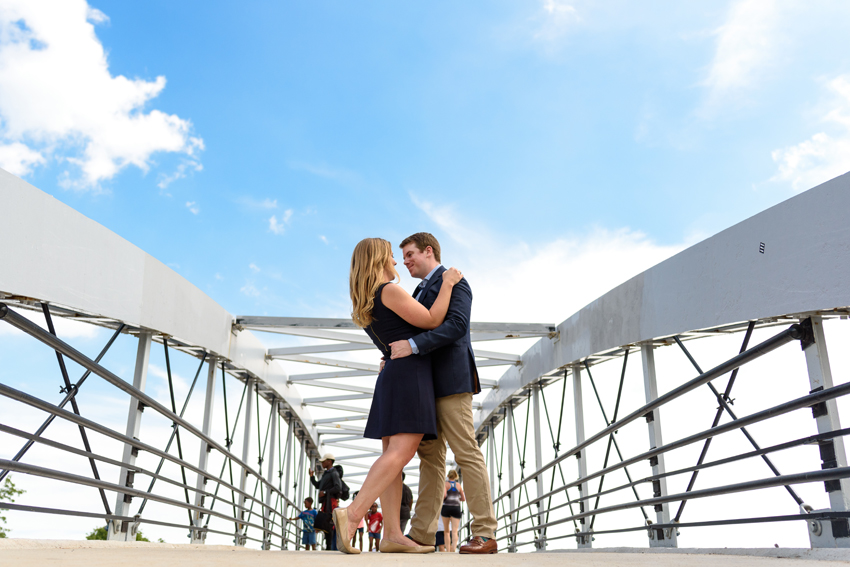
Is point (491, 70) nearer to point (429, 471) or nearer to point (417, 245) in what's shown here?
point (417, 245)

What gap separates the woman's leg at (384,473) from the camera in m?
2.92

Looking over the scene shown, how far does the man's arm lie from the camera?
3.10 metres

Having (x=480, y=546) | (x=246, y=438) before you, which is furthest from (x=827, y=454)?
(x=246, y=438)

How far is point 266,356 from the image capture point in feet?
30.9

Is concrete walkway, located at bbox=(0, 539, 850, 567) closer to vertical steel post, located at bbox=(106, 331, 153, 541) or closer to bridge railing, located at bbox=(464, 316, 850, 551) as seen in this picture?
bridge railing, located at bbox=(464, 316, 850, 551)

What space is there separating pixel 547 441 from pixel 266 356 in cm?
405

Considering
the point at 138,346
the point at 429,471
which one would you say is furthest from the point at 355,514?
the point at 138,346

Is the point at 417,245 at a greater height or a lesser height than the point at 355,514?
greater

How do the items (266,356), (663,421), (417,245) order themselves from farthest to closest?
1. (266,356)
2. (663,421)
3. (417,245)

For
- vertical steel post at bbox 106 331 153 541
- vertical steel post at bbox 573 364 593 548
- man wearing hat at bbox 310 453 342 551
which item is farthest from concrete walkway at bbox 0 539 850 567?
man wearing hat at bbox 310 453 342 551

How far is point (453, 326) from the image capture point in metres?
3.17

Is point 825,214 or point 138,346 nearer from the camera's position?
point 825,214

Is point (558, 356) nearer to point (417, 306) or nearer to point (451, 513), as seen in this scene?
point (451, 513)

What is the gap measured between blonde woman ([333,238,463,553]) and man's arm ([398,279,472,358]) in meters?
0.06
